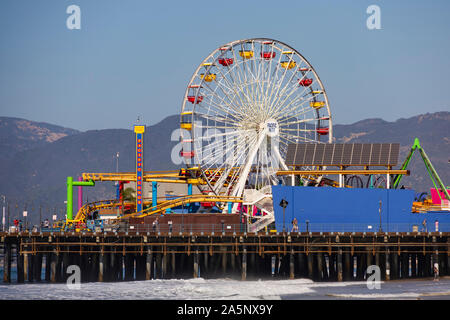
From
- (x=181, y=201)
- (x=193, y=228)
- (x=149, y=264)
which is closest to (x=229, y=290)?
(x=149, y=264)

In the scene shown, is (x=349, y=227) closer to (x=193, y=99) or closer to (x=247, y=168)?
(x=247, y=168)

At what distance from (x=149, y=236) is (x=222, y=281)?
364 inches

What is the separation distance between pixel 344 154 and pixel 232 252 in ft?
73.5

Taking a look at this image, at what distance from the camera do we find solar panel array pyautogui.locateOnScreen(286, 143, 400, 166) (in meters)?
104

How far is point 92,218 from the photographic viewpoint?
125438mm

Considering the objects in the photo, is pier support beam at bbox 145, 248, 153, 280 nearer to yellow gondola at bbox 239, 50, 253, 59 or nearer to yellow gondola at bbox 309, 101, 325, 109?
yellow gondola at bbox 239, 50, 253, 59

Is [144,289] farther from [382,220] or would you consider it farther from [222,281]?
[382,220]

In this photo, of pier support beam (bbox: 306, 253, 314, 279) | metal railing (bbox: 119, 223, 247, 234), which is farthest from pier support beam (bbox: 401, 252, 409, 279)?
metal railing (bbox: 119, 223, 247, 234)

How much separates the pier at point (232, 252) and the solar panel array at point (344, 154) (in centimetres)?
1344

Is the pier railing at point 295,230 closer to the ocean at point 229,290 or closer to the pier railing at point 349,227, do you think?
the pier railing at point 349,227

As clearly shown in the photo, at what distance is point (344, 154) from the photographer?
345ft

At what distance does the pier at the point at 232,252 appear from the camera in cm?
9106

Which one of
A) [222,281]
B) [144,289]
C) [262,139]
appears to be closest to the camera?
[144,289]
